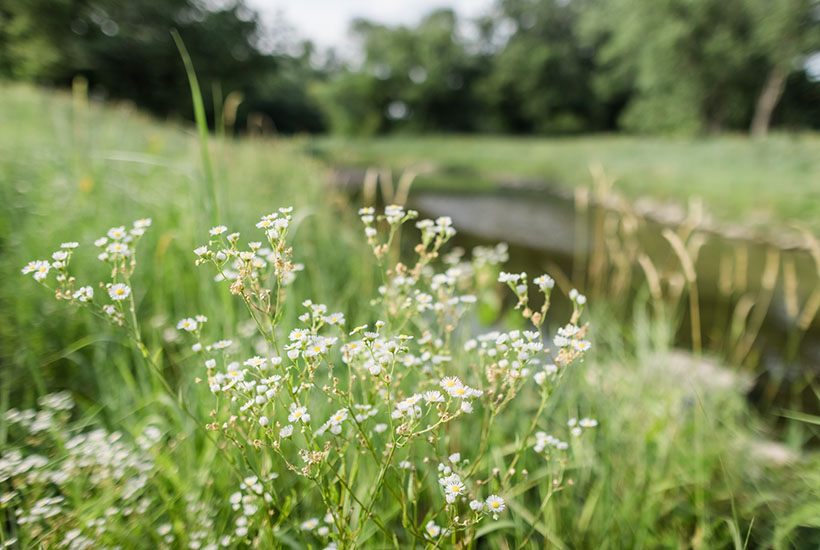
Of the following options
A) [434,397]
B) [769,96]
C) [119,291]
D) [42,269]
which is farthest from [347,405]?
[769,96]

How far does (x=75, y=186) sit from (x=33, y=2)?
1989 cm

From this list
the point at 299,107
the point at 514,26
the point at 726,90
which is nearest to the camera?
the point at 726,90

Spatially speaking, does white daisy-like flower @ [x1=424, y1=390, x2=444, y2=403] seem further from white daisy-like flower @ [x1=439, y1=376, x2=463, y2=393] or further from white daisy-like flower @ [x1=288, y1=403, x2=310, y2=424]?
white daisy-like flower @ [x1=288, y1=403, x2=310, y2=424]

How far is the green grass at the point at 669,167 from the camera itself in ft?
36.9

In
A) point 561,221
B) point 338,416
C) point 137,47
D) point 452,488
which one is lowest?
point 561,221

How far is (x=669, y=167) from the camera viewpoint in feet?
52.5

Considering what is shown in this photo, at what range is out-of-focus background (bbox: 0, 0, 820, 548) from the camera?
2053 millimetres

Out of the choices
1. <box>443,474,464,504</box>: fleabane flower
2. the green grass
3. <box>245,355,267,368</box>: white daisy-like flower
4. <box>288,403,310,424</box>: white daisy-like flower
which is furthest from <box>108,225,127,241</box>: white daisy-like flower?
the green grass

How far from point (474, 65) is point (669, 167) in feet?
96.7

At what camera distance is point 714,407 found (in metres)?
2.95

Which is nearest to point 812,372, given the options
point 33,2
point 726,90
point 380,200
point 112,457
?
point 112,457

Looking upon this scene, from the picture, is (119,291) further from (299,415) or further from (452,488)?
(452,488)

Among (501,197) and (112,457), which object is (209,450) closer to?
Result: (112,457)

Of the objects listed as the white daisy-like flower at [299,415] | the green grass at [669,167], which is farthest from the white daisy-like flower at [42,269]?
the green grass at [669,167]
